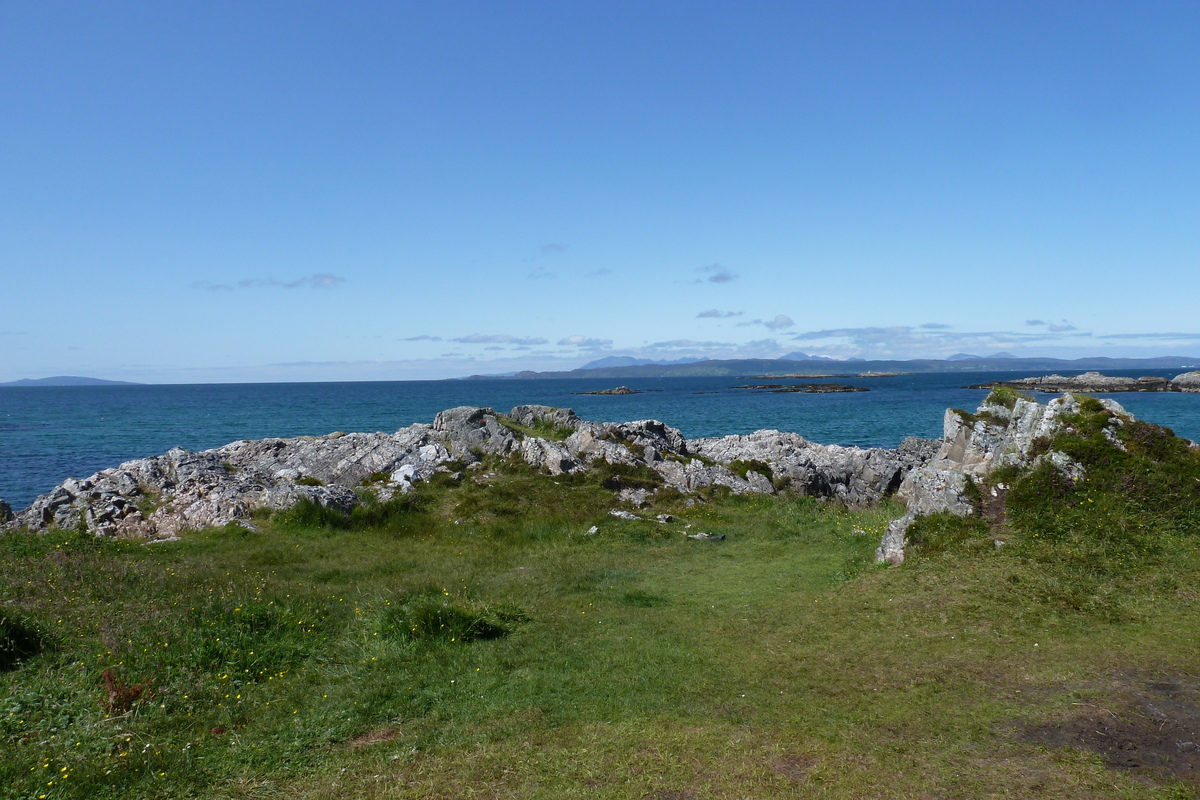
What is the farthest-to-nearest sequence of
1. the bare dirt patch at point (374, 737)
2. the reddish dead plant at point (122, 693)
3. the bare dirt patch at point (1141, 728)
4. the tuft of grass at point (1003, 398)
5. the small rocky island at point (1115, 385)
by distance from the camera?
1. the small rocky island at point (1115, 385)
2. the tuft of grass at point (1003, 398)
3. the reddish dead plant at point (122, 693)
4. the bare dirt patch at point (374, 737)
5. the bare dirt patch at point (1141, 728)

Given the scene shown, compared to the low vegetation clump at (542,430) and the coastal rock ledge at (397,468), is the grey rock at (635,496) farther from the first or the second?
the low vegetation clump at (542,430)

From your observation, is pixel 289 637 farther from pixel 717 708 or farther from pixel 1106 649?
pixel 1106 649

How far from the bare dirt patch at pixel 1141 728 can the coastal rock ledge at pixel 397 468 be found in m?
21.2

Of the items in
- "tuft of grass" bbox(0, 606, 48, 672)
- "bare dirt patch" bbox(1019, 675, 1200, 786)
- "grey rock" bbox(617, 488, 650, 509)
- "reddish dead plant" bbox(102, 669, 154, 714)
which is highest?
"tuft of grass" bbox(0, 606, 48, 672)

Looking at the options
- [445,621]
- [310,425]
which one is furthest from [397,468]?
[310,425]

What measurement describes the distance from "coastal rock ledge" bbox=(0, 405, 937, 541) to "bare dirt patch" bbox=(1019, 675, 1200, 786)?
21198 mm

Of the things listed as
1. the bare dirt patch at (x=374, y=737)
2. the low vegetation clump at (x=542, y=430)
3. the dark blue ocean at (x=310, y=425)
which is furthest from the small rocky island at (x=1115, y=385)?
the bare dirt patch at (x=374, y=737)

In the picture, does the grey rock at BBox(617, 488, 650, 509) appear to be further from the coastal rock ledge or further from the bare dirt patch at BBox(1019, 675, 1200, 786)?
the bare dirt patch at BBox(1019, 675, 1200, 786)

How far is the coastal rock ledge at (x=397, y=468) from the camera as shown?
27141 mm

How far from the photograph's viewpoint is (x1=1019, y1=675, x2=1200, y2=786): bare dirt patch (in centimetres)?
880

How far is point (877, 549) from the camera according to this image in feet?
66.0

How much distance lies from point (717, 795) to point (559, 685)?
410 cm

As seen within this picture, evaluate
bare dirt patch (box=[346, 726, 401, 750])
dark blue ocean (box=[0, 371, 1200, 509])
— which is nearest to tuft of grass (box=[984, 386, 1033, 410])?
bare dirt patch (box=[346, 726, 401, 750])

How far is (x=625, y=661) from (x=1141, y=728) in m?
7.79
